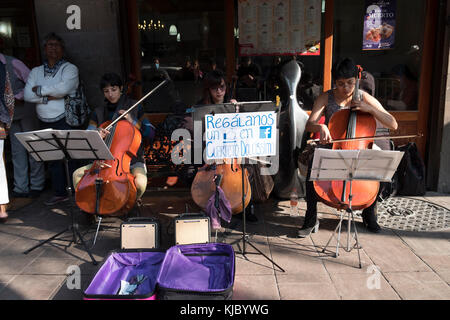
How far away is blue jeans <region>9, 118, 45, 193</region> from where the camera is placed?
4293mm

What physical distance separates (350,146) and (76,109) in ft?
8.88

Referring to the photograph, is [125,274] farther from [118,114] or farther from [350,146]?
[350,146]

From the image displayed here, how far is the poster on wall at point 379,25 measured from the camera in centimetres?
422

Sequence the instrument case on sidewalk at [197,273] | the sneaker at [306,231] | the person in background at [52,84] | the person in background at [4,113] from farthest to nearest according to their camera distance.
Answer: the person in background at [52,84] → the person in background at [4,113] → the sneaker at [306,231] → the instrument case on sidewalk at [197,273]

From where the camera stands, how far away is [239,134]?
278cm

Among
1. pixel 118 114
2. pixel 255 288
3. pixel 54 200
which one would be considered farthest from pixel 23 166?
pixel 255 288

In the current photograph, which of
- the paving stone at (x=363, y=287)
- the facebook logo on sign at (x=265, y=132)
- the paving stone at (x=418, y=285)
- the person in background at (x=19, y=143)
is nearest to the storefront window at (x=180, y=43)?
the person in background at (x=19, y=143)

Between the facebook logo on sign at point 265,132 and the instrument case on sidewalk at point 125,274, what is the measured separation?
1071 millimetres

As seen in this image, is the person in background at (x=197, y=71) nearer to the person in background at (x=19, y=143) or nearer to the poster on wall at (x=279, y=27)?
the poster on wall at (x=279, y=27)

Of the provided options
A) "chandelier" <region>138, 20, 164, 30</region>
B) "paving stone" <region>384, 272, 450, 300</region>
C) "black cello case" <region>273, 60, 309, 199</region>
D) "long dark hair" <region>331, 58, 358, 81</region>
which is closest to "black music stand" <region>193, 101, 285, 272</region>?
"long dark hair" <region>331, 58, 358, 81</region>

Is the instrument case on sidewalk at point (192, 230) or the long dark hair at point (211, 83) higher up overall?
the long dark hair at point (211, 83)

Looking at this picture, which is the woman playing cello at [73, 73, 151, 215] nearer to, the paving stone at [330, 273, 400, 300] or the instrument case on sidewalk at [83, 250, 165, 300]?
the instrument case on sidewalk at [83, 250, 165, 300]
